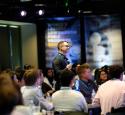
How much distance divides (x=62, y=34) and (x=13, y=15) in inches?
77.8

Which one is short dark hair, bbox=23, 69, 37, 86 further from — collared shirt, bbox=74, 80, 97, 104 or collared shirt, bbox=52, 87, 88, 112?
collared shirt, bbox=74, 80, 97, 104

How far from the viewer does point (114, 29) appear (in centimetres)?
1191

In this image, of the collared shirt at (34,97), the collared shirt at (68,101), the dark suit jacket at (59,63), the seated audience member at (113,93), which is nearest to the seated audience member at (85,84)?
the dark suit jacket at (59,63)

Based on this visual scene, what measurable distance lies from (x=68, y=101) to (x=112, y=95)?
28.3 inches

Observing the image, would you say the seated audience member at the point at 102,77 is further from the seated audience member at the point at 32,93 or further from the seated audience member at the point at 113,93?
the seated audience member at the point at 32,93

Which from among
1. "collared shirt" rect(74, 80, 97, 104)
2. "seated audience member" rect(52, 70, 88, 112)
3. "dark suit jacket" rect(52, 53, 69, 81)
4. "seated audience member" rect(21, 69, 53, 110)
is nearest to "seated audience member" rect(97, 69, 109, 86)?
"dark suit jacket" rect(52, 53, 69, 81)

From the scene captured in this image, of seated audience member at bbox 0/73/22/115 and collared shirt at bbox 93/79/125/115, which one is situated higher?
seated audience member at bbox 0/73/22/115

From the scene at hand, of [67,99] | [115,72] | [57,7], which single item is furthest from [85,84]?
[57,7]

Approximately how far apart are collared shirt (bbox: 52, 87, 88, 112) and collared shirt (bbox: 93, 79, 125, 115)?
1.54 feet

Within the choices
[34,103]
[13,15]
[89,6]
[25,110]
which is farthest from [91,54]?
[25,110]

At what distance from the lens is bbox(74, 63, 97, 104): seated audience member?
6129 mm

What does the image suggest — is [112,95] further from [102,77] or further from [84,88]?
[102,77]

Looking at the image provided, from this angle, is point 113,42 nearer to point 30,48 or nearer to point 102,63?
point 102,63

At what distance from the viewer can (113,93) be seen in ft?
16.9
